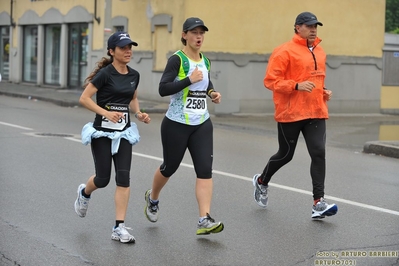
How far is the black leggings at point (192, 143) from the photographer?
22.9 feet

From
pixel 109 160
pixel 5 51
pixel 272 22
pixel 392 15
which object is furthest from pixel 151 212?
pixel 392 15

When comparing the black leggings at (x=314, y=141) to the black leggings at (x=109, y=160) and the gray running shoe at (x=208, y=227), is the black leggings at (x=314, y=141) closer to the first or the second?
the gray running shoe at (x=208, y=227)

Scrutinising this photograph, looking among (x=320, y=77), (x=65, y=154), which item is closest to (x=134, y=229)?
(x=320, y=77)

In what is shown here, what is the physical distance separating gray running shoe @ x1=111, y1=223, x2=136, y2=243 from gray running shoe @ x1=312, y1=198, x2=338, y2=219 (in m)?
1.97

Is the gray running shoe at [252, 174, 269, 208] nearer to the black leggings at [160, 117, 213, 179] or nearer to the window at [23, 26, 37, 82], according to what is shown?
the black leggings at [160, 117, 213, 179]

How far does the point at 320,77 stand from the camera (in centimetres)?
784

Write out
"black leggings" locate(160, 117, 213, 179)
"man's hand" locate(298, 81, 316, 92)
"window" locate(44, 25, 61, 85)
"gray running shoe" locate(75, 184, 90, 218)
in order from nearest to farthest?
"black leggings" locate(160, 117, 213, 179)
"gray running shoe" locate(75, 184, 90, 218)
"man's hand" locate(298, 81, 316, 92)
"window" locate(44, 25, 61, 85)

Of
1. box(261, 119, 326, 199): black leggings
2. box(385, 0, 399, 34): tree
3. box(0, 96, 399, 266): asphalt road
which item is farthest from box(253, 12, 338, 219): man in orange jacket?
box(385, 0, 399, 34): tree

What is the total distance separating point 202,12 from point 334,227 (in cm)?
1493

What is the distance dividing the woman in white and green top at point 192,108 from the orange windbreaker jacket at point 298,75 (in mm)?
958

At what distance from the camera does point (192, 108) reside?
700 cm

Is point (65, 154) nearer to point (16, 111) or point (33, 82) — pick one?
point (16, 111)

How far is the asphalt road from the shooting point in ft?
20.6

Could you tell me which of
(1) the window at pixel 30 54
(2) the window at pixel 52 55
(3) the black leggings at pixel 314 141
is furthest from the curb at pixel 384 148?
(1) the window at pixel 30 54
